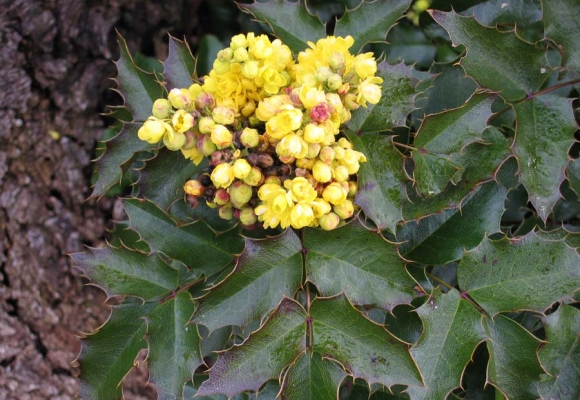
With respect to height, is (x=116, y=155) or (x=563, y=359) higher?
(x=116, y=155)

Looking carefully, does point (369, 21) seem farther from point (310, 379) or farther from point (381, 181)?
point (310, 379)

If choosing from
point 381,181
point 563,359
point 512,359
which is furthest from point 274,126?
point 563,359

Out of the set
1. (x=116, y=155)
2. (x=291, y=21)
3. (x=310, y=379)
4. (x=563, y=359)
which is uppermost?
(x=291, y=21)

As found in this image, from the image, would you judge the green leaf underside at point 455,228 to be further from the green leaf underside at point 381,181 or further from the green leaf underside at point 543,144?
the green leaf underside at point 381,181

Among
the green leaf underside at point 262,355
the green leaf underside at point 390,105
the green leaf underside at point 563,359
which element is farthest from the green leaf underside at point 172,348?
the green leaf underside at point 563,359

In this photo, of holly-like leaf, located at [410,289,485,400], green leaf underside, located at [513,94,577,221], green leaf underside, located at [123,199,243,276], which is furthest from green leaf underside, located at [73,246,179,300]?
green leaf underside, located at [513,94,577,221]
